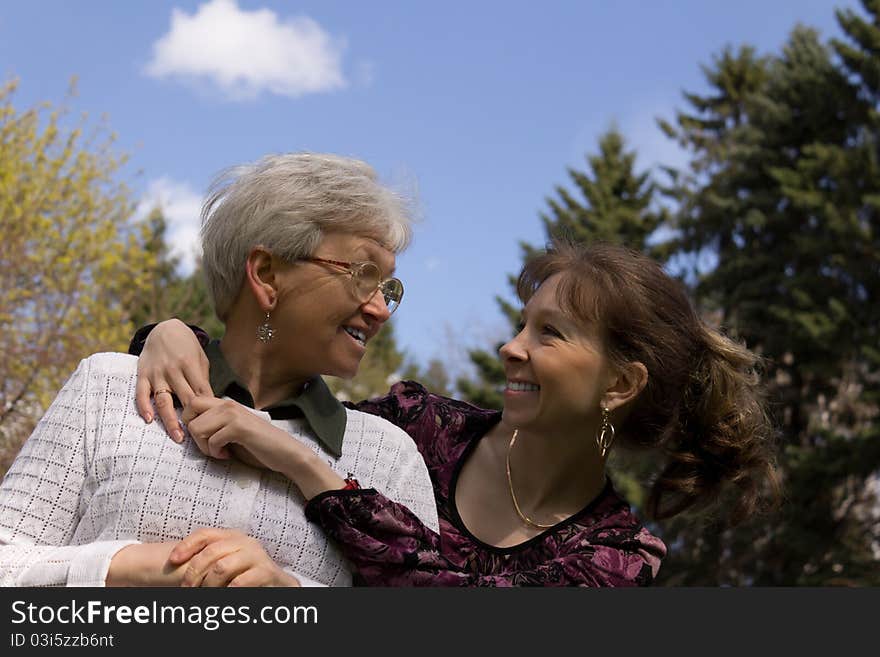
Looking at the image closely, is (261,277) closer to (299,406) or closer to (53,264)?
(299,406)

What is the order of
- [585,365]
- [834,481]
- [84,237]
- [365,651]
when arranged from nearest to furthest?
[365,651], [585,365], [84,237], [834,481]

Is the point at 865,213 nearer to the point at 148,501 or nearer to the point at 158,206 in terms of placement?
the point at 158,206

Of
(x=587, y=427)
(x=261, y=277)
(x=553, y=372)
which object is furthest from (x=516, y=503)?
(x=261, y=277)

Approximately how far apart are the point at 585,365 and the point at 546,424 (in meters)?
0.19

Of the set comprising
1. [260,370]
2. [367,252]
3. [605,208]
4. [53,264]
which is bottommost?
[260,370]

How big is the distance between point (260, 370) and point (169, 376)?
9.2 inches

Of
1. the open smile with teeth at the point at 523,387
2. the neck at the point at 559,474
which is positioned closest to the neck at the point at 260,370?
the open smile with teeth at the point at 523,387

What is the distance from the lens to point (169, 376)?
2.16 meters

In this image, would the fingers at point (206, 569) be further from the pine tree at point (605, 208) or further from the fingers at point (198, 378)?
the pine tree at point (605, 208)

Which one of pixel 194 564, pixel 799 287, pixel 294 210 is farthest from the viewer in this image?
pixel 799 287

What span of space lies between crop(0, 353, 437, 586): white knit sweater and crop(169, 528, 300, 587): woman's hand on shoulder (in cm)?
11

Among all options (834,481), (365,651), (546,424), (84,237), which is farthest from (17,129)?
(834,481)

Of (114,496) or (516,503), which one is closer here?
(114,496)

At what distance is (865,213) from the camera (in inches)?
711
